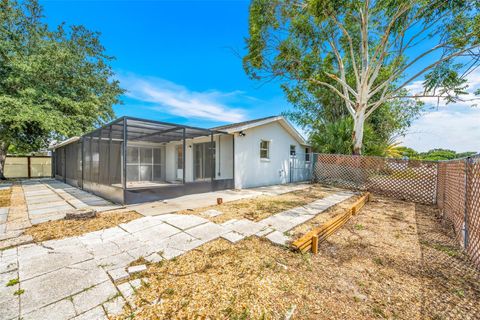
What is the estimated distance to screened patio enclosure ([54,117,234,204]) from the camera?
242 inches

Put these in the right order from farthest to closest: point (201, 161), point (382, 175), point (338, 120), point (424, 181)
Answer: point (338, 120), point (201, 161), point (382, 175), point (424, 181)

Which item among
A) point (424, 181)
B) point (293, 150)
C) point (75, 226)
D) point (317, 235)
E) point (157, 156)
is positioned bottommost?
point (75, 226)

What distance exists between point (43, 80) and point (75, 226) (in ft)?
43.2

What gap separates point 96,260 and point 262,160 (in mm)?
8374

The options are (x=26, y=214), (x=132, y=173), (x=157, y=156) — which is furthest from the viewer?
(x=157, y=156)

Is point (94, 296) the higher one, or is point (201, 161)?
point (201, 161)

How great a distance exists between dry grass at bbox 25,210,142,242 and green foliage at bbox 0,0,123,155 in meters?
9.17

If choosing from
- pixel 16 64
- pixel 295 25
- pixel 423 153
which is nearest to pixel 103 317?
pixel 295 25

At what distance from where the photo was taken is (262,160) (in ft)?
33.4

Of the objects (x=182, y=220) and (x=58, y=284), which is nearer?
(x=58, y=284)

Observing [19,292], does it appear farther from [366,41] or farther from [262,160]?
[366,41]

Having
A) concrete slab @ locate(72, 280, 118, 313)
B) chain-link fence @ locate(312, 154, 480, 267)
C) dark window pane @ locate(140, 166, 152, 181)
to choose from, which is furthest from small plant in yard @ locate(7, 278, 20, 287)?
dark window pane @ locate(140, 166, 152, 181)

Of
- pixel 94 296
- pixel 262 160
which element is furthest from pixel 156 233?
pixel 262 160

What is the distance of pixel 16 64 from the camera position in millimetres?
9852
